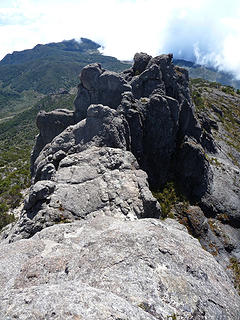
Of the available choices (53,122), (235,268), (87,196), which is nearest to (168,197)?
(235,268)

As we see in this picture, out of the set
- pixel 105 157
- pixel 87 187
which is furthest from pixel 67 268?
pixel 105 157

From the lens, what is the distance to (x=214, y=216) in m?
51.1

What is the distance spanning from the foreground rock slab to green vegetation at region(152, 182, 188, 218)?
88.9ft

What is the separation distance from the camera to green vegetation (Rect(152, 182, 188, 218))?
48188 mm

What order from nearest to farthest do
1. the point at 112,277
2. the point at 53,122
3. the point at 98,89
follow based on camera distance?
1. the point at 112,277
2. the point at 53,122
3. the point at 98,89

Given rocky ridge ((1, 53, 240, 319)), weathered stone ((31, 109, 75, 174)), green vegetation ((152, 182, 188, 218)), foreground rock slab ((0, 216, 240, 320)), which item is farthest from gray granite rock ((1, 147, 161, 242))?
green vegetation ((152, 182, 188, 218))

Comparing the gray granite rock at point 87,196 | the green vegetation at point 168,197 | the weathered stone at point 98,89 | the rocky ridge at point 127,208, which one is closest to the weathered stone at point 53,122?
the rocky ridge at point 127,208

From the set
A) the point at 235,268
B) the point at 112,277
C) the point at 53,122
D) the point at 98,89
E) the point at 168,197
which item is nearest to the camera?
the point at 112,277

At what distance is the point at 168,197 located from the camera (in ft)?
167

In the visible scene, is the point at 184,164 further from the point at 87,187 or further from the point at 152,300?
the point at 152,300

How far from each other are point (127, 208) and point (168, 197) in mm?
26222

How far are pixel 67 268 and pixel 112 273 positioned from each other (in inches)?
134

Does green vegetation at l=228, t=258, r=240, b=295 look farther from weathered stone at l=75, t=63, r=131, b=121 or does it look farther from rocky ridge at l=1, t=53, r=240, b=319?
weathered stone at l=75, t=63, r=131, b=121

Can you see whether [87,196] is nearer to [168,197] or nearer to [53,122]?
[53,122]
